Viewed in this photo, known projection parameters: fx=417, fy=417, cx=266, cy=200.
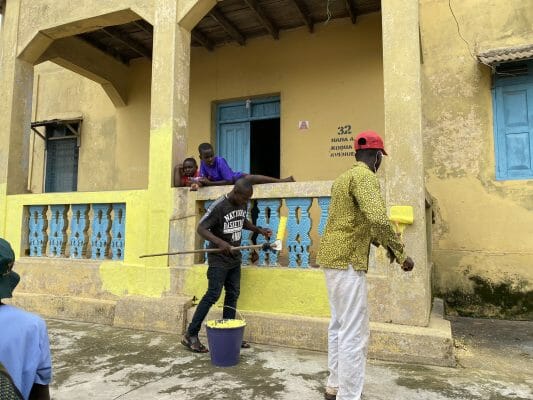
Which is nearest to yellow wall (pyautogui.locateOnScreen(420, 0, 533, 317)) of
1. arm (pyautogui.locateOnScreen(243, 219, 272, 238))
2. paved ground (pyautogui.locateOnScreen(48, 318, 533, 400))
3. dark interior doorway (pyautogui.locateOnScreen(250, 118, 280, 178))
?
paved ground (pyautogui.locateOnScreen(48, 318, 533, 400))

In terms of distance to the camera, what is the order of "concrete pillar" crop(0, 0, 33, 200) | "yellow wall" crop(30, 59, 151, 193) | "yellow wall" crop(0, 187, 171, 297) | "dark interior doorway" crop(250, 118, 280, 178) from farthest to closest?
1. "yellow wall" crop(30, 59, 151, 193)
2. "dark interior doorway" crop(250, 118, 280, 178)
3. "concrete pillar" crop(0, 0, 33, 200)
4. "yellow wall" crop(0, 187, 171, 297)

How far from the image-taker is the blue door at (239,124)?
7.20m

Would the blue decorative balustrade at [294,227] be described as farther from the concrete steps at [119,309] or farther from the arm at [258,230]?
the concrete steps at [119,309]

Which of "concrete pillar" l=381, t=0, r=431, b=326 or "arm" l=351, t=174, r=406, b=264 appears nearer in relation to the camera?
"arm" l=351, t=174, r=406, b=264

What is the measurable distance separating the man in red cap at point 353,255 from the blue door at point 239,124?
4.48m

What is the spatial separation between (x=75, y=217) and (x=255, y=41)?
163 inches

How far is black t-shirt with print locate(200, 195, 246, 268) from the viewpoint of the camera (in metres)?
3.81

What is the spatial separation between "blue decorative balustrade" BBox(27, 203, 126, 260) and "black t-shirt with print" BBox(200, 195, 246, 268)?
1.85 m

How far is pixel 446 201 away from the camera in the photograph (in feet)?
19.5

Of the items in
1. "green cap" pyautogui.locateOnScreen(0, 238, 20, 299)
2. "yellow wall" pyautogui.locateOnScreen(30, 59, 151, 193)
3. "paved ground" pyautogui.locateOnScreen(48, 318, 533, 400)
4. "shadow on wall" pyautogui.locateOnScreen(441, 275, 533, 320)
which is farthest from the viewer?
"yellow wall" pyautogui.locateOnScreen(30, 59, 151, 193)

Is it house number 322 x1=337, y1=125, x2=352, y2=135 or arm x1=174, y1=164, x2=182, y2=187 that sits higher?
house number 322 x1=337, y1=125, x2=352, y2=135

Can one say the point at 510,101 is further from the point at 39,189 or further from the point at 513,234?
the point at 39,189

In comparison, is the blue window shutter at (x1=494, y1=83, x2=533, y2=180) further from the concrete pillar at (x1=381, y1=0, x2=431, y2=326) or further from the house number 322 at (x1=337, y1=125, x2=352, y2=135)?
the concrete pillar at (x1=381, y1=0, x2=431, y2=326)

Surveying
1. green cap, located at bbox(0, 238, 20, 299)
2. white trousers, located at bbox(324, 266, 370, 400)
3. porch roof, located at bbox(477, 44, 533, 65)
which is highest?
porch roof, located at bbox(477, 44, 533, 65)
